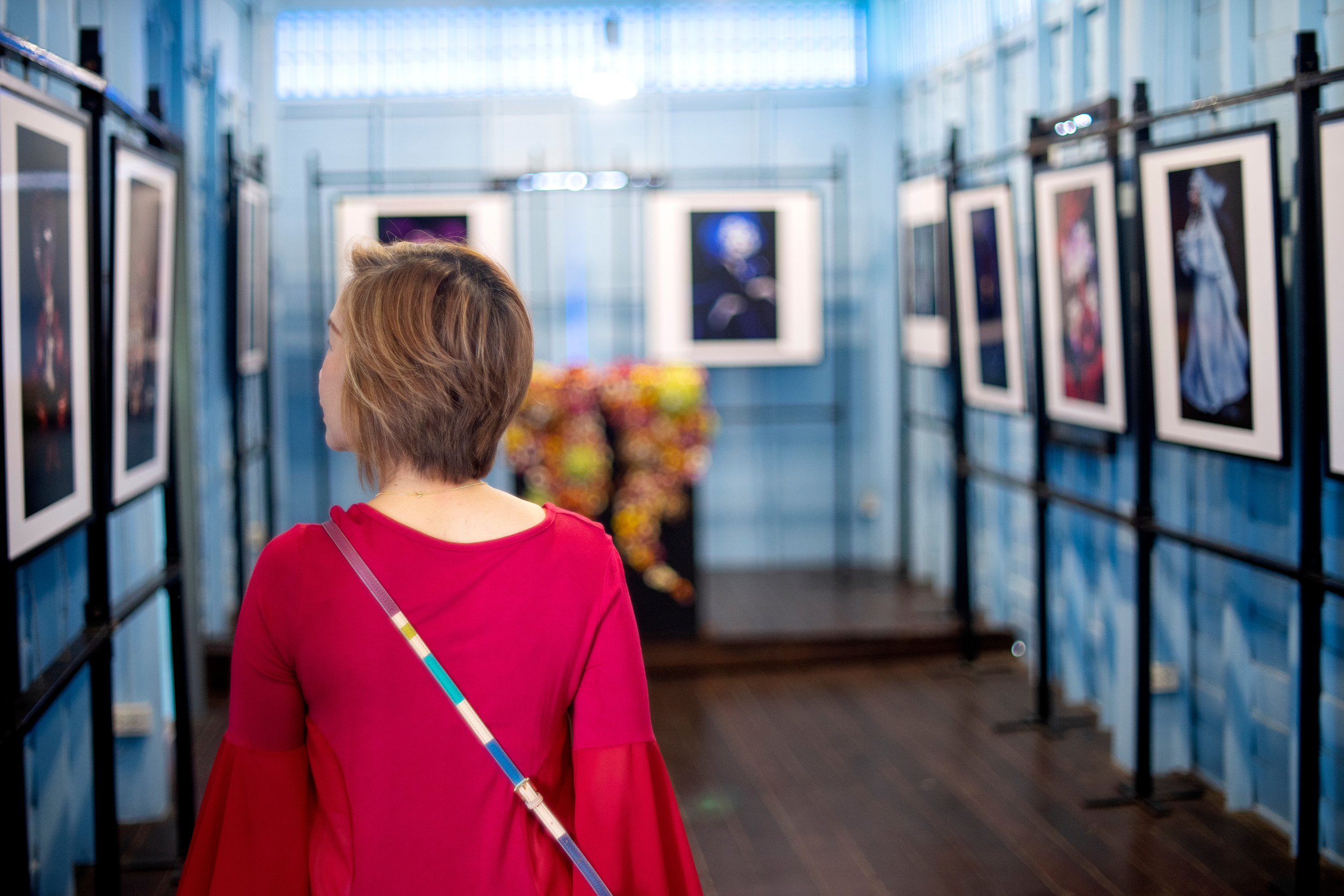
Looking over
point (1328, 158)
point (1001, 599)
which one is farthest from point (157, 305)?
point (1001, 599)

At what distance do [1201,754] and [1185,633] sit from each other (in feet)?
1.34

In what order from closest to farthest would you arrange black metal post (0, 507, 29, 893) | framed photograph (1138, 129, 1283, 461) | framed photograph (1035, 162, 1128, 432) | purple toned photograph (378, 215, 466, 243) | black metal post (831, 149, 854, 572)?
black metal post (0, 507, 29, 893) < framed photograph (1138, 129, 1283, 461) < framed photograph (1035, 162, 1128, 432) < purple toned photograph (378, 215, 466, 243) < black metal post (831, 149, 854, 572)

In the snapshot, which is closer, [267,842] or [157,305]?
[267,842]

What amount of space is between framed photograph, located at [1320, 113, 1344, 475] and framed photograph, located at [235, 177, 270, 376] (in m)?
3.74

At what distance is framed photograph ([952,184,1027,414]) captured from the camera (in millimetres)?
4160

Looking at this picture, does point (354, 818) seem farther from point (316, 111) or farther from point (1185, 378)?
point (316, 111)

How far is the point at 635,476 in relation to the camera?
469cm

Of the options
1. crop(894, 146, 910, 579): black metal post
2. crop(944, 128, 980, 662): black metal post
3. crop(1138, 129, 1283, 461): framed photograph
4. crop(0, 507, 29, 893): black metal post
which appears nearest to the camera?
crop(0, 507, 29, 893): black metal post

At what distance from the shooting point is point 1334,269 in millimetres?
2379

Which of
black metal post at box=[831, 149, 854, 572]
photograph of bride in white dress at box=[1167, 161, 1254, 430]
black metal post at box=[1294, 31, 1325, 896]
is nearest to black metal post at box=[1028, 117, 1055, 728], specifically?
photograph of bride in white dress at box=[1167, 161, 1254, 430]

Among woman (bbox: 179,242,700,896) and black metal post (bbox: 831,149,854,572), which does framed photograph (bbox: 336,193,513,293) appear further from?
woman (bbox: 179,242,700,896)

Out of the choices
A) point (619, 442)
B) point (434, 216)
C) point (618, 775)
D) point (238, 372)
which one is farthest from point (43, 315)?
point (434, 216)

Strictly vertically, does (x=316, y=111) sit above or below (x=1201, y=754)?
above

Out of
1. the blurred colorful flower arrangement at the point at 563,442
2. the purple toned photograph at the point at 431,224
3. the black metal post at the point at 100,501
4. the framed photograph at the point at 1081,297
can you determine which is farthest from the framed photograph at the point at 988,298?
the black metal post at the point at 100,501
